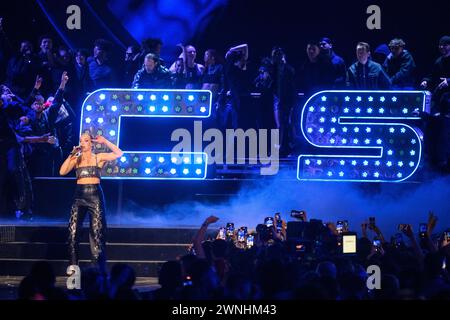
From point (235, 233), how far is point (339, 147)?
347 centimetres

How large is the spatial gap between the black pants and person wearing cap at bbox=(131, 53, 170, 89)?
3377 mm

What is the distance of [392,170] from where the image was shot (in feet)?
41.4

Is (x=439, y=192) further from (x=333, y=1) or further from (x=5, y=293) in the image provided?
(x=5, y=293)

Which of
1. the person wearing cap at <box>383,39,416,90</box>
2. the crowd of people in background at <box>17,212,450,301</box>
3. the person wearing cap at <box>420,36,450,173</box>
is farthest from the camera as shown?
the person wearing cap at <box>383,39,416,90</box>

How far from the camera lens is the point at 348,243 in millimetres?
7996

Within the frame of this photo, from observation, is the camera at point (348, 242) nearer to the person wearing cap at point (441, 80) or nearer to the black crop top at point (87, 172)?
the black crop top at point (87, 172)

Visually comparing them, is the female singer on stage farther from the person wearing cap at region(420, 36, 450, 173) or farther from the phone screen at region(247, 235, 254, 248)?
the person wearing cap at region(420, 36, 450, 173)

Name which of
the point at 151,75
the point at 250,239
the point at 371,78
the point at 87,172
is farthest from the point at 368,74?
the point at 87,172

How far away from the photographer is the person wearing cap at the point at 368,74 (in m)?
13.1

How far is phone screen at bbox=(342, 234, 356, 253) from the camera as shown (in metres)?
7.98

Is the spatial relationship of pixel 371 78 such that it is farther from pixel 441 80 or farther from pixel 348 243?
pixel 348 243

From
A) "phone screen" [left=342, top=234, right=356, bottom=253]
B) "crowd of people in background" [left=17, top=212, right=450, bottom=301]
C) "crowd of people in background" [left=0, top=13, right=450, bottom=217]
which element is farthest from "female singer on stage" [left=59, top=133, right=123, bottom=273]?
"phone screen" [left=342, top=234, right=356, bottom=253]

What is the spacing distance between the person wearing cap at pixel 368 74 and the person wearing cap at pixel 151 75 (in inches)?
116

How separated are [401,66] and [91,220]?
227 inches
